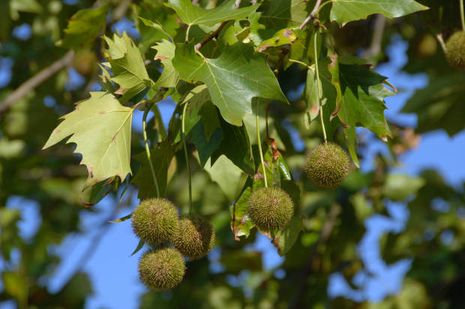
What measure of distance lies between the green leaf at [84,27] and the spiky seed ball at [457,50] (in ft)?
5.58

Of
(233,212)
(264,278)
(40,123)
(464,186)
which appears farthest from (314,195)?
(233,212)

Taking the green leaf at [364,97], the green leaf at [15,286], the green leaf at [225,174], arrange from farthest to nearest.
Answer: the green leaf at [15,286] < the green leaf at [225,174] < the green leaf at [364,97]

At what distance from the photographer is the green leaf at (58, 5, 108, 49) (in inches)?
158

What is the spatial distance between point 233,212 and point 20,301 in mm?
2998

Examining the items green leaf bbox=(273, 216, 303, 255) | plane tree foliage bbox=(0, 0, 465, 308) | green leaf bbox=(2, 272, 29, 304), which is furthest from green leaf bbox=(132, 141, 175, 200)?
Result: green leaf bbox=(2, 272, 29, 304)

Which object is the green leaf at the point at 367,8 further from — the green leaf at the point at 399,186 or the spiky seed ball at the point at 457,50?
the green leaf at the point at 399,186

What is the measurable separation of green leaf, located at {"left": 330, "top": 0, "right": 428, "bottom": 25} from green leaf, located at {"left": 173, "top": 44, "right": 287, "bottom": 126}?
32cm

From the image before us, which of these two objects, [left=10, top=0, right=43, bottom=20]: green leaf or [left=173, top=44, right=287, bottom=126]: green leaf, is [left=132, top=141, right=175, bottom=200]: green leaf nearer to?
[left=173, top=44, right=287, bottom=126]: green leaf

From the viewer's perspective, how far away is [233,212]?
9.41 ft

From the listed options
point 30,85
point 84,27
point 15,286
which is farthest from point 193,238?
point 15,286

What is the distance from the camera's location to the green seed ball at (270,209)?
2537 mm

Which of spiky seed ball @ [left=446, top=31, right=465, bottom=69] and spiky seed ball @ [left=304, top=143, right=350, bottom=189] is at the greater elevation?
spiky seed ball @ [left=446, top=31, right=465, bottom=69]

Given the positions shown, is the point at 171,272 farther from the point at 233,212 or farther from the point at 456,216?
the point at 456,216

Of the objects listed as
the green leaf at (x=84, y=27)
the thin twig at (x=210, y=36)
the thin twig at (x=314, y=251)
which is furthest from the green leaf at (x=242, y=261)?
the thin twig at (x=210, y=36)
